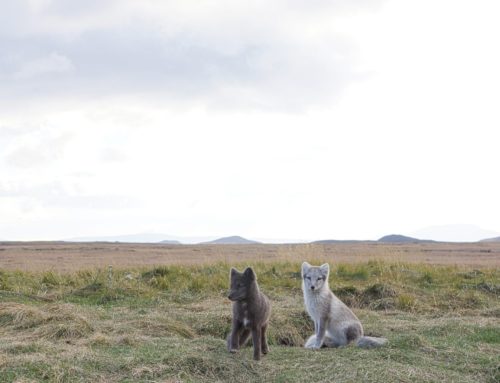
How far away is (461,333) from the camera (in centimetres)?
1020

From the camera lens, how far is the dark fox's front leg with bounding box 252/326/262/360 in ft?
26.6

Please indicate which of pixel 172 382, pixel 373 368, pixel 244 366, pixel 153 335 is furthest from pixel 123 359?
pixel 373 368

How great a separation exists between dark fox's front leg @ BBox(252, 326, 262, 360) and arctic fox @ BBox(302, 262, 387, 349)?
119 centimetres

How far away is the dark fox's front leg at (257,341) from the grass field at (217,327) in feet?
0.42

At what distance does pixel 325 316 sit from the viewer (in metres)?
9.56

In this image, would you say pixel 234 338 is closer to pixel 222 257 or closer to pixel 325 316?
pixel 325 316

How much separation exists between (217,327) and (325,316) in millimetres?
2163

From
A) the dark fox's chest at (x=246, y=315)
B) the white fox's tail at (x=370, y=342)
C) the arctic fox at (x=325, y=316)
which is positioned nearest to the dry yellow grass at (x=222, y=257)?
the arctic fox at (x=325, y=316)

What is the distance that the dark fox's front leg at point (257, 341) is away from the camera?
809 centimetres

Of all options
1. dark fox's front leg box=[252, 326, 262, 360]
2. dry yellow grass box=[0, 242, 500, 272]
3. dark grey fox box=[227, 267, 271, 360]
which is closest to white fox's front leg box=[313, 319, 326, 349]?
dark grey fox box=[227, 267, 271, 360]

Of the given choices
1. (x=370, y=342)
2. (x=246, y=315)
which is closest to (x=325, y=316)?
(x=370, y=342)

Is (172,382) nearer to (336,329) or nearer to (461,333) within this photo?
(336,329)

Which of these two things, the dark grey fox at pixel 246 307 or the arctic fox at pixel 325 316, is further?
the arctic fox at pixel 325 316

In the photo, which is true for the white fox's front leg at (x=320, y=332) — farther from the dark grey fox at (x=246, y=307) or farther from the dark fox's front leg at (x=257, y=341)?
the dark fox's front leg at (x=257, y=341)
